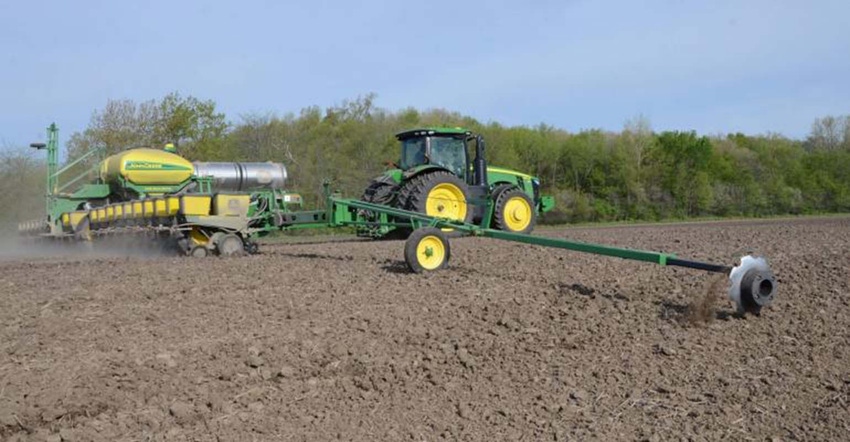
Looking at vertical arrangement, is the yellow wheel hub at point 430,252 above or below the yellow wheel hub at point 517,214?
below

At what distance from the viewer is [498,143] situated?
31734mm

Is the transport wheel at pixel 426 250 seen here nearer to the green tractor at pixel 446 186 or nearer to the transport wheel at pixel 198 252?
the transport wheel at pixel 198 252

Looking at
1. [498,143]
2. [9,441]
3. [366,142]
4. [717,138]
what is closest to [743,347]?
[9,441]

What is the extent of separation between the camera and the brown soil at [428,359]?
4172mm

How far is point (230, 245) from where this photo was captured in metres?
10.7

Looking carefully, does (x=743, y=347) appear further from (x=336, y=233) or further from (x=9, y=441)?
(x=336, y=233)

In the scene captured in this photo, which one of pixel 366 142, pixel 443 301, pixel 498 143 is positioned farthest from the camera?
pixel 498 143

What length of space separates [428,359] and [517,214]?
32.4ft

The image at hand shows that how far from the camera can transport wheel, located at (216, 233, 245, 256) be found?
10.6 meters

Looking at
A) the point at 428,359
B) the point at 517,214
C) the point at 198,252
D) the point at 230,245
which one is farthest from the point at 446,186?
the point at 428,359

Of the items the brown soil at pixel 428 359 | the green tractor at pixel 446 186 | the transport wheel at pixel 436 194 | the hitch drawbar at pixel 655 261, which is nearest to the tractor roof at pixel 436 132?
the green tractor at pixel 446 186

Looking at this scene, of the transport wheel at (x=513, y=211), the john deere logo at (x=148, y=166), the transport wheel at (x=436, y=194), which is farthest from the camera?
the transport wheel at (x=513, y=211)

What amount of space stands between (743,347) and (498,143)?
2699 cm

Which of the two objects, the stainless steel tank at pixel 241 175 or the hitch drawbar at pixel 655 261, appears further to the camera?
the stainless steel tank at pixel 241 175
